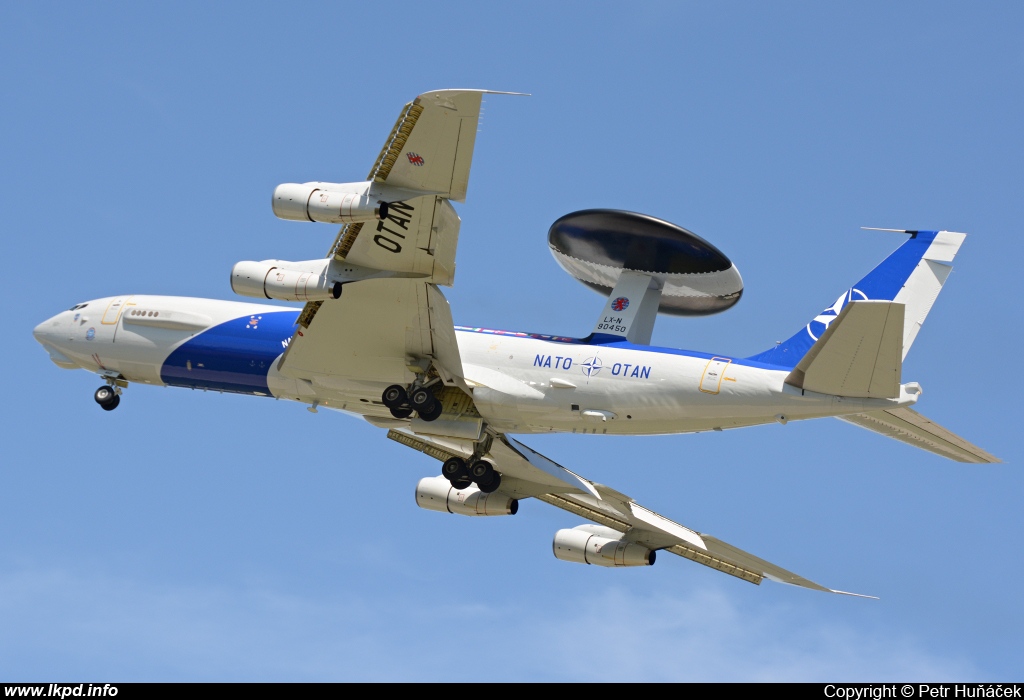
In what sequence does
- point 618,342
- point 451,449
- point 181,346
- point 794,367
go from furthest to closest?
1. point 451,449
2. point 181,346
3. point 618,342
4. point 794,367

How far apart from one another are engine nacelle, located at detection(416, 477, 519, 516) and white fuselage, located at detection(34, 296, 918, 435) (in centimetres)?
373

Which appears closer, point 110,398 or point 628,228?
point 628,228

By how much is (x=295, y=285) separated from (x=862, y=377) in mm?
11834

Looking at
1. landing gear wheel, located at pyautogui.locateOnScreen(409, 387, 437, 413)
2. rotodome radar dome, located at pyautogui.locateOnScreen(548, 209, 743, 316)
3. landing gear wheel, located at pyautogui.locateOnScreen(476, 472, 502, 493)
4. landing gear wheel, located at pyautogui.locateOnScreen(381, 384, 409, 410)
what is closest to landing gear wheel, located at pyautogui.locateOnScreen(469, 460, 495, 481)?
landing gear wheel, located at pyautogui.locateOnScreen(476, 472, 502, 493)

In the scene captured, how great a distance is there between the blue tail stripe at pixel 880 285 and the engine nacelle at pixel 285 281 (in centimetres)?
948

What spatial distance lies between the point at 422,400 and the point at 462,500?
6475 mm

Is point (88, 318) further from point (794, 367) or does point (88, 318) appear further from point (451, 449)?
point (794, 367)

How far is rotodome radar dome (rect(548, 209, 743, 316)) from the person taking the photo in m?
30.9

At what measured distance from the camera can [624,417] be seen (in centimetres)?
Result: 3111

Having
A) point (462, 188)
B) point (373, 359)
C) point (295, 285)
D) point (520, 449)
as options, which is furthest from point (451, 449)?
point (462, 188)

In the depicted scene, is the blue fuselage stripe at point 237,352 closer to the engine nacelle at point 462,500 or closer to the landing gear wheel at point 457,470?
the landing gear wheel at point 457,470

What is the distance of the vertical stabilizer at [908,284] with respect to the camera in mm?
30984
